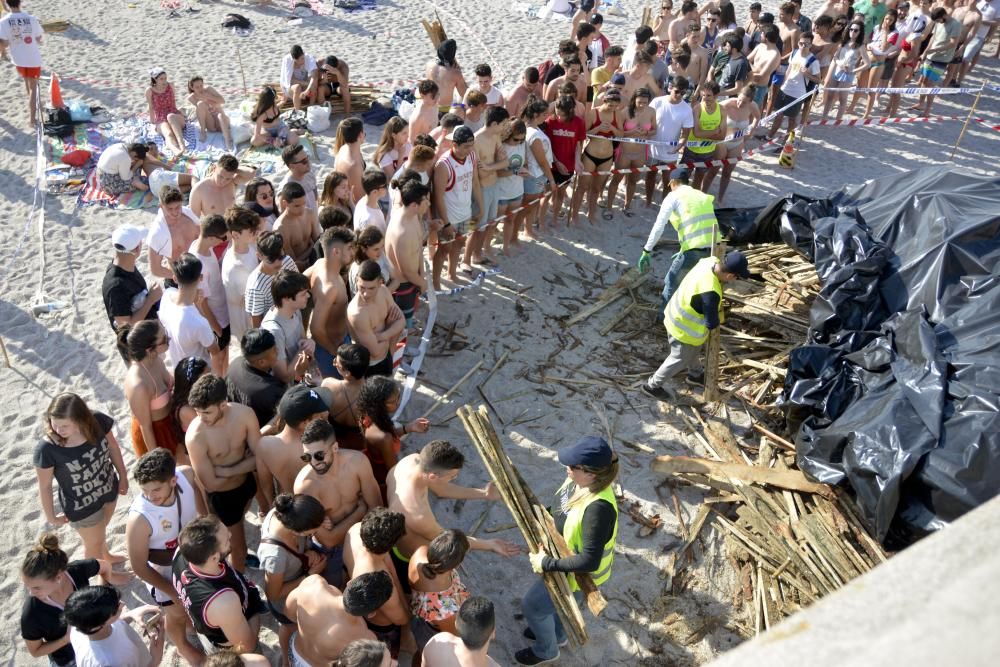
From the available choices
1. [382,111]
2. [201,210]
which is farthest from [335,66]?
[201,210]

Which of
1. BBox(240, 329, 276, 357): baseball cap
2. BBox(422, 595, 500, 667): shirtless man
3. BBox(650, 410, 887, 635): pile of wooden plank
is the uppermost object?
BBox(240, 329, 276, 357): baseball cap

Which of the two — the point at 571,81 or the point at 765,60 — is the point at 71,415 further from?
the point at 765,60

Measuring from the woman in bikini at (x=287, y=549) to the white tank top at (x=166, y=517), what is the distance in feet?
1.73

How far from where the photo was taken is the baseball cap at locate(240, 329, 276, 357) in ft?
18.1

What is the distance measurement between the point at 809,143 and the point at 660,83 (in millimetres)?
2929

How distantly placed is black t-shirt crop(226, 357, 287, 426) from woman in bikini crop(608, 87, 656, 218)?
6.34 meters

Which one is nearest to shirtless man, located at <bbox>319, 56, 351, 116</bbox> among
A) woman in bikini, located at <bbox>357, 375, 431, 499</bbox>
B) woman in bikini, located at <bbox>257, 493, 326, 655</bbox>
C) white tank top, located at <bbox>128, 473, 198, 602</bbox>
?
woman in bikini, located at <bbox>357, 375, 431, 499</bbox>

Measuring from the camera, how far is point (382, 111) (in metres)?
13.2

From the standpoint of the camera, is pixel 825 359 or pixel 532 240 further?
pixel 532 240

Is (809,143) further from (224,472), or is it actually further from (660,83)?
(224,472)

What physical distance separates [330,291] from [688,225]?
3932mm

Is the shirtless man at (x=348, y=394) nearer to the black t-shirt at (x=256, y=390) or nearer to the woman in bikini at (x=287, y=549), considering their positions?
the black t-shirt at (x=256, y=390)

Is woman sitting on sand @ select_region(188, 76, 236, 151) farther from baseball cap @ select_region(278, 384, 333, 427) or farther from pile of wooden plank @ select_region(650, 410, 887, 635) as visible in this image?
pile of wooden plank @ select_region(650, 410, 887, 635)

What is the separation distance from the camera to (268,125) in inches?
440
